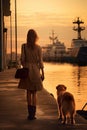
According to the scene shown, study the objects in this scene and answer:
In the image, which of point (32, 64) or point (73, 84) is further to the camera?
point (73, 84)

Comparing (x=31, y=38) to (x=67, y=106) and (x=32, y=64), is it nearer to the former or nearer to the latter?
(x=32, y=64)

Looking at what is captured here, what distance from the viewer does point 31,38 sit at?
11.2 metres

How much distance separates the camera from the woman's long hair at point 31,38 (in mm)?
11117

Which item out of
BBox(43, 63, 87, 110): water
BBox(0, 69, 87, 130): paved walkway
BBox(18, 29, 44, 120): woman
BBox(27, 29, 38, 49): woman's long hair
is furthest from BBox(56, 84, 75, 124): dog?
BBox(43, 63, 87, 110): water

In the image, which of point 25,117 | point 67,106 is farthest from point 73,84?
point 67,106

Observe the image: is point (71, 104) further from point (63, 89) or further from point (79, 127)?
point (63, 89)

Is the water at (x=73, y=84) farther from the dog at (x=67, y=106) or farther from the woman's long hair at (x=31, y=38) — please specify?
the dog at (x=67, y=106)

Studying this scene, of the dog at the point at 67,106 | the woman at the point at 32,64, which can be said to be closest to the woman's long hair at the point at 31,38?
the woman at the point at 32,64

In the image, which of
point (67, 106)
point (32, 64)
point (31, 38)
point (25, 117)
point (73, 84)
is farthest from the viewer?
point (73, 84)

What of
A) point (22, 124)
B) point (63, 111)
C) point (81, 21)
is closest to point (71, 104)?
point (63, 111)

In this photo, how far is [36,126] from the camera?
10.6 m

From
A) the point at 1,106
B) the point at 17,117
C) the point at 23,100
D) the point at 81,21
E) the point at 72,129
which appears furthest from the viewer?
the point at 81,21

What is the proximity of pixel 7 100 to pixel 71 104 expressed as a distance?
6060 millimetres

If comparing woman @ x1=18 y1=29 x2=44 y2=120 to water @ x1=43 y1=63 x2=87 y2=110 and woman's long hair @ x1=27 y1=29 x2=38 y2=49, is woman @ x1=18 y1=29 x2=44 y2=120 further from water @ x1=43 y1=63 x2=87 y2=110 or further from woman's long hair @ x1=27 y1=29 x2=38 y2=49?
water @ x1=43 y1=63 x2=87 y2=110
